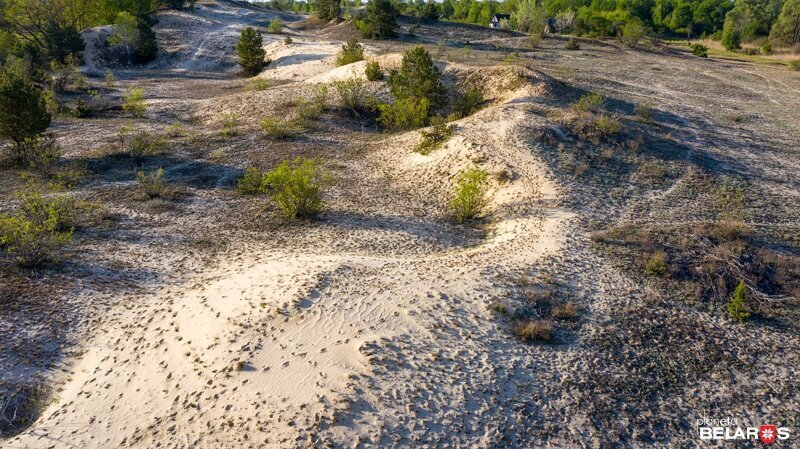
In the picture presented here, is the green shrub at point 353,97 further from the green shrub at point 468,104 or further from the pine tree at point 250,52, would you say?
the pine tree at point 250,52

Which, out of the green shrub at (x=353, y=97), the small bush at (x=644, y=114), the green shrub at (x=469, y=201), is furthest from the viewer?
the green shrub at (x=353, y=97)

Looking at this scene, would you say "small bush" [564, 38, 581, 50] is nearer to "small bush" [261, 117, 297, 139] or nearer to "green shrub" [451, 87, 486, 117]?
"green shrub" [451, 87, 486, 117]

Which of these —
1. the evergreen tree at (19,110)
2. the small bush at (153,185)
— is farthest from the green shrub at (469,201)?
the evergreen tree at (19,110)

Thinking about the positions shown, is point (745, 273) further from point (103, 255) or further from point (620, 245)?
point (103, 255)

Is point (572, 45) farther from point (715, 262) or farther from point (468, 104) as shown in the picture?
point (715, 262)

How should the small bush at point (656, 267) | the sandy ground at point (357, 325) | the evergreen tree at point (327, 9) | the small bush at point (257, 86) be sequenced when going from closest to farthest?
the sandy ground at point (357, 325) < the small bush at point (656, 267) < the small bush at point (257, 86) < the evergreen tree at point (327, 9)

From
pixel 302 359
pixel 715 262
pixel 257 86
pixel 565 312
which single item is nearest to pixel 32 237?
pixel 302 359

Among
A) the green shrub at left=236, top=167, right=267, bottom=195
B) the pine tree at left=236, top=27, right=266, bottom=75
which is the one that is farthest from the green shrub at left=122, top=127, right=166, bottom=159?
the pine tree at left=236, top=27, right=266, bottom=75
